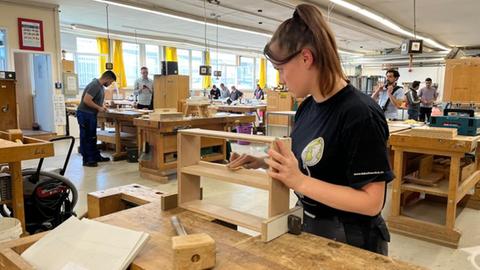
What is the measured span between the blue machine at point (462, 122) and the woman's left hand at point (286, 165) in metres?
2.88

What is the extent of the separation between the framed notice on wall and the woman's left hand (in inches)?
326

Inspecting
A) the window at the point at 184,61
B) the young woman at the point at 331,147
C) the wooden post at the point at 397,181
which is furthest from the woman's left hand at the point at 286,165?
the window at the point at 184,61

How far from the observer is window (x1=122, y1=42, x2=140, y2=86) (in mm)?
12633

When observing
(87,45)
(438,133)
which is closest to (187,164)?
(438,133)

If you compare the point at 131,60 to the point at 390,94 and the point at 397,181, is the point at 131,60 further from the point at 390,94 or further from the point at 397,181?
the point at 397,181

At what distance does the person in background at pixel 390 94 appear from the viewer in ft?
18.5

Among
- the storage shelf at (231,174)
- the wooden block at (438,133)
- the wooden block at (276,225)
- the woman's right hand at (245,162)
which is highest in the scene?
the woman's right hand at (245,162)

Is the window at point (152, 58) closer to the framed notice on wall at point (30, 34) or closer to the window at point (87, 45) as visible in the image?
the window at point (87, 45)

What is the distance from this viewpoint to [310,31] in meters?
1.03

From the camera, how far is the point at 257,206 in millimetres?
3908

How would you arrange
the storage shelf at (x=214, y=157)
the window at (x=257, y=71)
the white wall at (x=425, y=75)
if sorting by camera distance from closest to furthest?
the storage shelf at (x=214, y=157)
the white wall at (x=425, y=75)
the window at (x=257, y=71)

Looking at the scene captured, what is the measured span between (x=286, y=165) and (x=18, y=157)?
201 cm

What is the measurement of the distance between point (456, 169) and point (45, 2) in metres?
8.15

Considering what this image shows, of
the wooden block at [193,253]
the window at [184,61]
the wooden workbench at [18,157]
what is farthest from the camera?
the window at [184,61]
